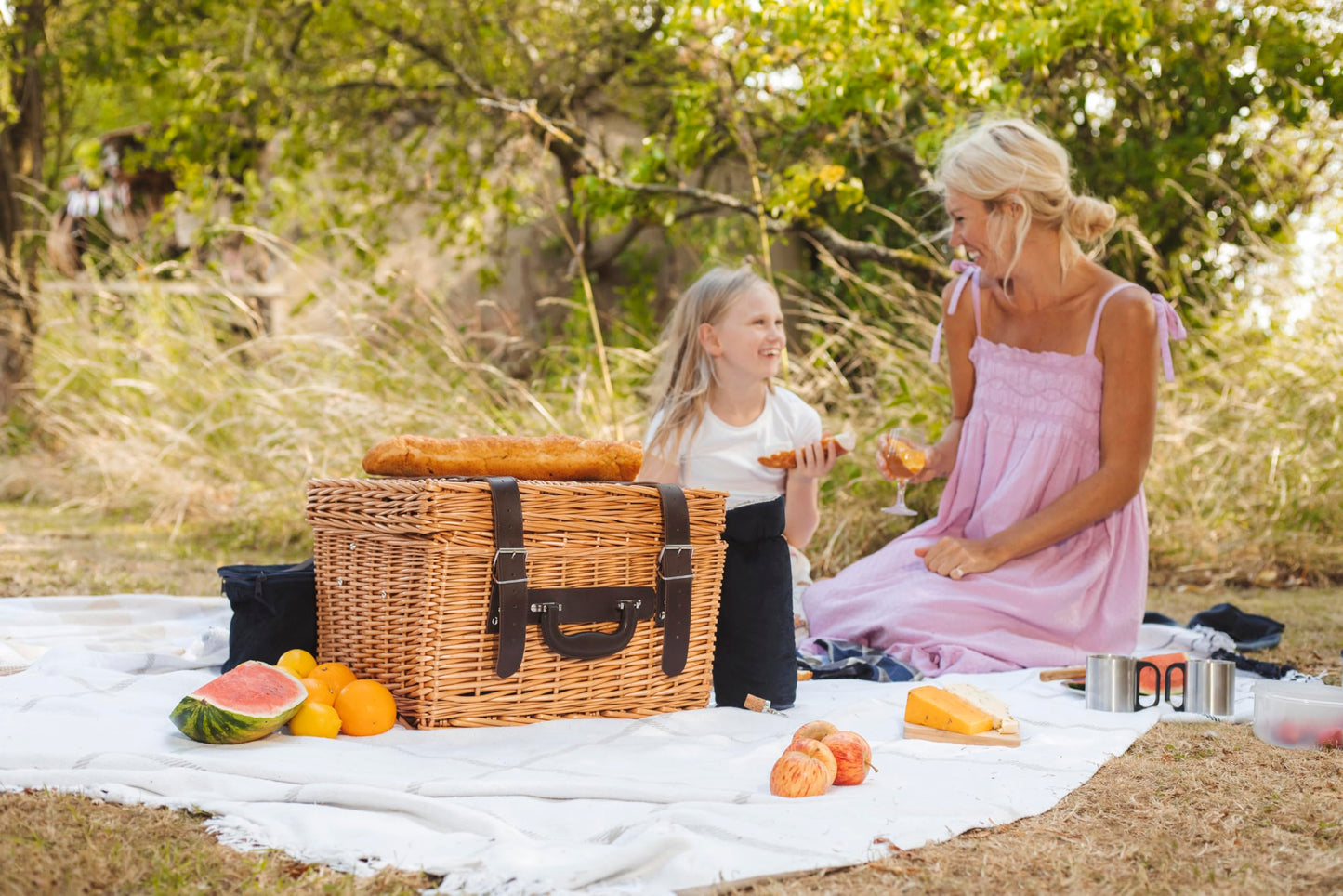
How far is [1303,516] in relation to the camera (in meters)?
6.17

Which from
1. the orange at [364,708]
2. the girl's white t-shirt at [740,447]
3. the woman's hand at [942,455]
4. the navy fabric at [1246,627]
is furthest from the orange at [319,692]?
the navy fabric at [1246,627]

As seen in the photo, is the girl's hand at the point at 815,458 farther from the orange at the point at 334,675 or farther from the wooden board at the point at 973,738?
the orange at the point at 334,675

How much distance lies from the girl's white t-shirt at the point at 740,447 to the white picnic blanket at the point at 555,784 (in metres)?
1.16

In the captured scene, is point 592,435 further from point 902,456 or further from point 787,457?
point 902,456

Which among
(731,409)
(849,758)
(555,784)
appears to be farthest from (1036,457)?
(555,784)

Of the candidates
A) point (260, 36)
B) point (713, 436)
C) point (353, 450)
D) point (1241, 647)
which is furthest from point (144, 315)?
point (1241, 647)

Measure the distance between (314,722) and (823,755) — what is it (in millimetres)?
1164

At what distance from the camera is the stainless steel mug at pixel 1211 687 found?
10.4ft

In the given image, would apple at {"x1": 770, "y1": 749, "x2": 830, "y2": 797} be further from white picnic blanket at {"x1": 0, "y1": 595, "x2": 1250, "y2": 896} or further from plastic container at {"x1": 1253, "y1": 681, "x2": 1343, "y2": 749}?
plastic container at {"x1": 1253, "y1": 681, "x2": 1343, "y2": 749}

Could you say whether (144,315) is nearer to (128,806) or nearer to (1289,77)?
(128,806)

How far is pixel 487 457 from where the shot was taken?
3.14m

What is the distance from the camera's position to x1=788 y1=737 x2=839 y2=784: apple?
2.46 metres

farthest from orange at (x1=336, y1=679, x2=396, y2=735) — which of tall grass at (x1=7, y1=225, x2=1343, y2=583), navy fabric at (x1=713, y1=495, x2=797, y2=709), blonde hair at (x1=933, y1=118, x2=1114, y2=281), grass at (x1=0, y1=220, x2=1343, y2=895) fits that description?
tall grass at (x1=7, y1=225, x2=1343, y2=583)

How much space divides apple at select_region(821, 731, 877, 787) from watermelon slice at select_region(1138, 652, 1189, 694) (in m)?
1.25
